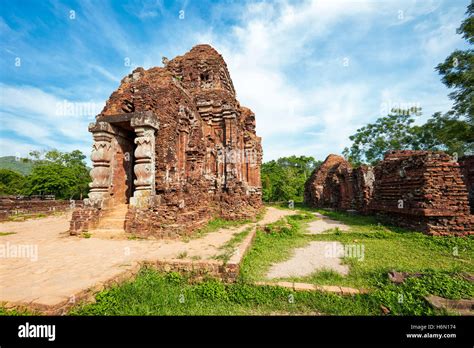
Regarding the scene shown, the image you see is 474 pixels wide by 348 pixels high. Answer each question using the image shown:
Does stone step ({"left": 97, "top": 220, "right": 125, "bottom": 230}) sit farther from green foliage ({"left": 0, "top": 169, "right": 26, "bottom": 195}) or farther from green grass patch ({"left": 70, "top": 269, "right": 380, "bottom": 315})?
green foliage ({"left": 0, "top": 169, "right": 26, "bottom": 195})

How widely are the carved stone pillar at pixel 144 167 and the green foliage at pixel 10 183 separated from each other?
4468 centimetres

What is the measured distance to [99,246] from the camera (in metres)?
5.39

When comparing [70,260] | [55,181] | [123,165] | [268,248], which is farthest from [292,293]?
[55,181]

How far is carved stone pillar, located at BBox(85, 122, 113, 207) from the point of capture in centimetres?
741

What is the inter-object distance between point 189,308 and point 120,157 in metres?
7.01

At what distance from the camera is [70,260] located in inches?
167

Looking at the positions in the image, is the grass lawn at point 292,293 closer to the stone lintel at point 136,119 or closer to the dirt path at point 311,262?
the dirt path at point 311,262

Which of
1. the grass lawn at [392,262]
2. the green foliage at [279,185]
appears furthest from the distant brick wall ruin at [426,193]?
the green foliage at [279,185]

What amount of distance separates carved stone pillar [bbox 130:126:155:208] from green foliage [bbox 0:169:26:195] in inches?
1759

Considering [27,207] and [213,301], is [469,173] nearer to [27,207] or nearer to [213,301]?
[213,301]

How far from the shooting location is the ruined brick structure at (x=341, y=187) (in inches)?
511

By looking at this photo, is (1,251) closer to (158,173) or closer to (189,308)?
(158,173)
